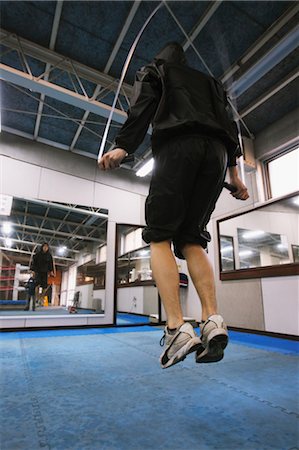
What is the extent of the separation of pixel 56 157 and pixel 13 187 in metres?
1.12

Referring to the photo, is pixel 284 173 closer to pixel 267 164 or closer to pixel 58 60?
pixel 267 164

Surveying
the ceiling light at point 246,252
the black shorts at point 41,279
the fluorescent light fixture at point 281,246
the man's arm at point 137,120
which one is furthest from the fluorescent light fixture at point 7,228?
the fluorescent light fixture at point 281,246

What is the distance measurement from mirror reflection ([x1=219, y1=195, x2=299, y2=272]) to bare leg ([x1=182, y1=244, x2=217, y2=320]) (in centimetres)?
357

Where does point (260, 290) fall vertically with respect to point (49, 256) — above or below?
below

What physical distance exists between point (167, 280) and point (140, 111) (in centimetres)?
75

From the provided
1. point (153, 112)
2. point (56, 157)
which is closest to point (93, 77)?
point (56, 157)

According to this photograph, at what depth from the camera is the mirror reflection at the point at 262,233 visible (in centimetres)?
467

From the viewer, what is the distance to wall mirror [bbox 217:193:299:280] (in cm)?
434

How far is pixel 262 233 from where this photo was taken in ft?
18.0

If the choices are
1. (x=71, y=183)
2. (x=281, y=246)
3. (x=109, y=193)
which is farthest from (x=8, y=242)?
(x=281, y=246)

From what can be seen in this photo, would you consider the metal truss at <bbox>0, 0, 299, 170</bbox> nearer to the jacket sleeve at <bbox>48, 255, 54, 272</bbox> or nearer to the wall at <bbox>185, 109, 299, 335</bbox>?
the wall at <bbox>185, 109, 299, 335</bbox>

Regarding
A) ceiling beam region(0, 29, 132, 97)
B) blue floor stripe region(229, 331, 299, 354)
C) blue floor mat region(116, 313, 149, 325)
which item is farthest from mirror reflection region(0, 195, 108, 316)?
blue floor stripe region(229, 331, 299, 354)

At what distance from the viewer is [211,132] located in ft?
3.90

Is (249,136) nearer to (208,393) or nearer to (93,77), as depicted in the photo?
(93,77)
